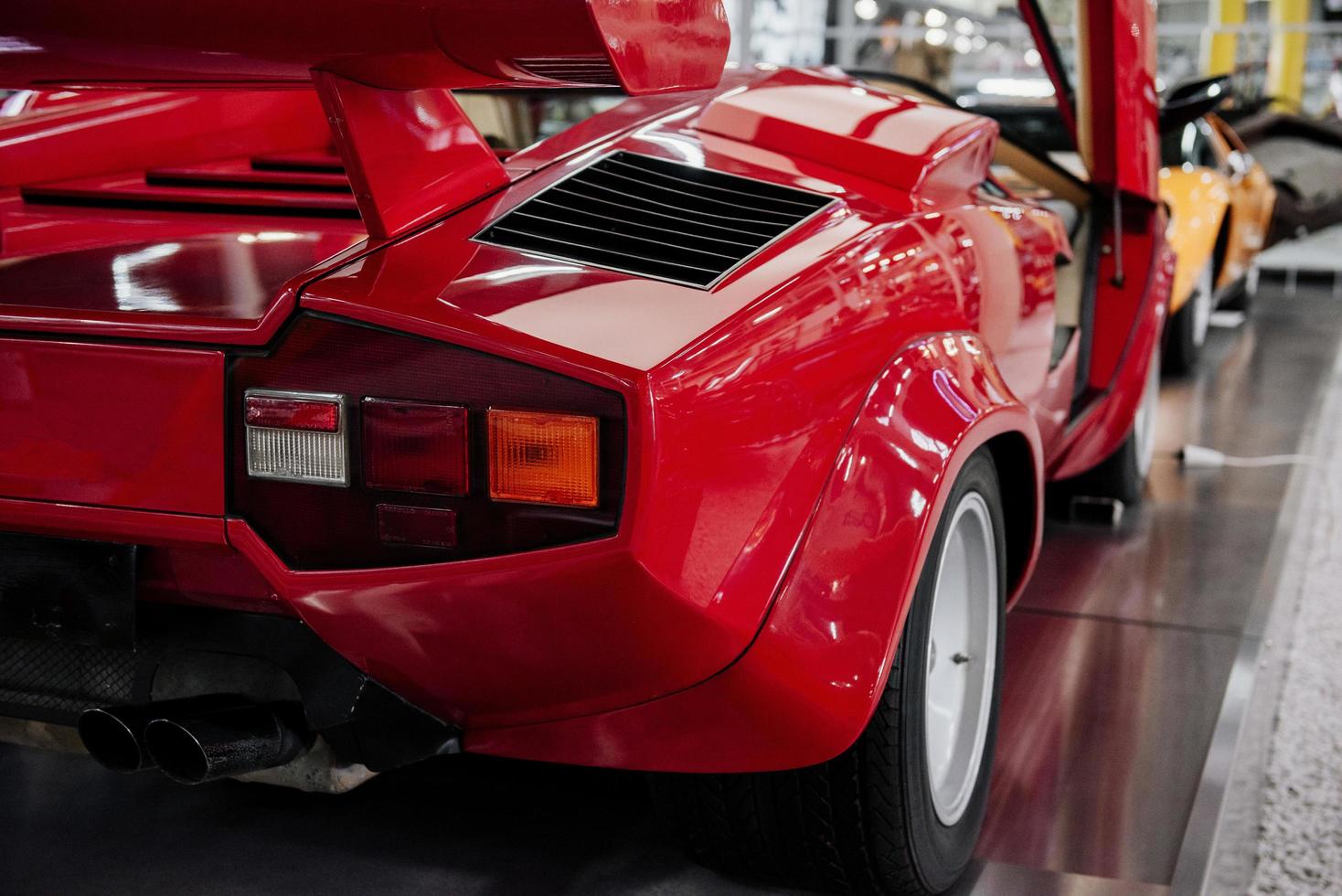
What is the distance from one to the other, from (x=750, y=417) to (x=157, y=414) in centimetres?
59

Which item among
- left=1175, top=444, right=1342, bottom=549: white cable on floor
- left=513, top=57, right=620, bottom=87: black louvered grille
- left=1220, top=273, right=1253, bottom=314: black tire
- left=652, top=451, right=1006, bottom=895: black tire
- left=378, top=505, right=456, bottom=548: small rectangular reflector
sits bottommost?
left=1220, top=273, right=1253, bottom=314: black tire

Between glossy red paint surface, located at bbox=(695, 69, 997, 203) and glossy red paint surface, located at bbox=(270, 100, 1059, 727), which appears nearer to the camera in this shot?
glossy red paint surface, located at bbox=(270, 100, 1059, 727)

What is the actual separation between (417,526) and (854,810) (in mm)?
678

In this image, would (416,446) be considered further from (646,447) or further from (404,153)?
(404,153)

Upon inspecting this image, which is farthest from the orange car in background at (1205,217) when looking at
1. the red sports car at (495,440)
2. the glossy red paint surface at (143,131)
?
the red sports car at (495,440)

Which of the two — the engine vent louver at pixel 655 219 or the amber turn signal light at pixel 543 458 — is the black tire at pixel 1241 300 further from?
the amber turn signal light at pixel 543 458

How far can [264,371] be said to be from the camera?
4.17 feet

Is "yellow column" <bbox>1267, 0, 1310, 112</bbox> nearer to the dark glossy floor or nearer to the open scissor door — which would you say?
the open scissor door

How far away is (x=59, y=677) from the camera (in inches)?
59.5

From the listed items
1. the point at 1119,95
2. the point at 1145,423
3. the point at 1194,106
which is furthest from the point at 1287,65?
the point at 1119,95

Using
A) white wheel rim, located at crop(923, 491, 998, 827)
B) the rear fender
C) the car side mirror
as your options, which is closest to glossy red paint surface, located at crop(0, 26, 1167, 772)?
the rear fender

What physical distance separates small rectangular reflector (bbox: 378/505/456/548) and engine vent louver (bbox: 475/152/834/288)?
312 millimetres

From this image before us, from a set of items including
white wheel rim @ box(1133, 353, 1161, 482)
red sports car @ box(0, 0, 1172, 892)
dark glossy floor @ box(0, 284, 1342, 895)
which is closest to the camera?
red sports car @ box(0, 0, 1172, 892)

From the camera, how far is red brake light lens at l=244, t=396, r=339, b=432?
1263 millimetres
